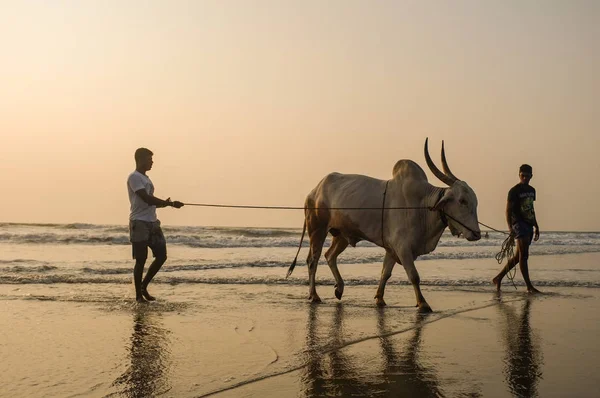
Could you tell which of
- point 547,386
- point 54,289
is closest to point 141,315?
point 54,289

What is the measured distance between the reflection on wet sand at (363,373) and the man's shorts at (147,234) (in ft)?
9.61

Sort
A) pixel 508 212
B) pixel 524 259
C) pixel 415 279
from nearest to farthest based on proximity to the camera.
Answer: pixel 415 279 < pixel 524 259 < pixel 508 212

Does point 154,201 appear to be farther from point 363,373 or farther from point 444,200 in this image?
point 363,373

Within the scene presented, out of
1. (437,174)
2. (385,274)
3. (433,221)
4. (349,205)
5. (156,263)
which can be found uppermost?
(437,174)

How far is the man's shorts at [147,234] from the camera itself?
8531 mm

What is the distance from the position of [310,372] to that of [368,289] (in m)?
5.84

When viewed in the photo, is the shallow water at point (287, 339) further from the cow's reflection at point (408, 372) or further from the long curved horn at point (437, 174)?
the long curved horn at point (437, 174)

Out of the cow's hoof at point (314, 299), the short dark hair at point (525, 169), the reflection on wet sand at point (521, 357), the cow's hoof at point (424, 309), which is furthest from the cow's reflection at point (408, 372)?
the short dark hair at point (525, 169)

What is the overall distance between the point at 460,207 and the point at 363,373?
150 inches

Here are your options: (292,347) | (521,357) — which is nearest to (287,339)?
(292,347)

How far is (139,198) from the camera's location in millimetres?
8500

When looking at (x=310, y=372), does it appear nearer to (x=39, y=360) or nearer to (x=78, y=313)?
(x=39, y=360)

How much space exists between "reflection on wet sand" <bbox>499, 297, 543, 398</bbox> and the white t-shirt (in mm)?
4006

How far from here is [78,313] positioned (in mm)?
7520
